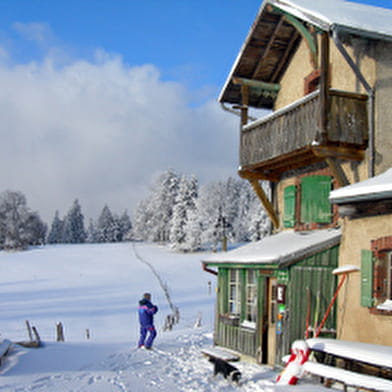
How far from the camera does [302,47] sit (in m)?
15.2

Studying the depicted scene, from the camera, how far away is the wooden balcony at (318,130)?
11.6 metres

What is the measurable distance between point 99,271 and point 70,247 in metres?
22.5

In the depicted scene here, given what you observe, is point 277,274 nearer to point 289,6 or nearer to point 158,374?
point 158,374

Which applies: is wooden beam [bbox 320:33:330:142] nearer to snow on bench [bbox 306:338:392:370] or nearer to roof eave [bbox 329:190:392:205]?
roof eave [bbox 329:190:392:205]

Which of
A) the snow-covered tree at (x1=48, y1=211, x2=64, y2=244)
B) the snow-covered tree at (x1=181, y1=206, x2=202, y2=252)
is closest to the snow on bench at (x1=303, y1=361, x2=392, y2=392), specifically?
the snow-covered tree at (x1=181, y1=206, x2=202, y2=252)

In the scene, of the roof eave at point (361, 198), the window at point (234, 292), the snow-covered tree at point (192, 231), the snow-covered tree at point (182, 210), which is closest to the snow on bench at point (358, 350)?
the roof eave at point (361, 198)

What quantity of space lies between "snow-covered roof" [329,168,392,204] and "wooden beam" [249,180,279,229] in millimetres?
5074

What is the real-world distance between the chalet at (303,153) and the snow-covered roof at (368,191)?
981mm

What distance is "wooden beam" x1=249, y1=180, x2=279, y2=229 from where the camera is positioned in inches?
613

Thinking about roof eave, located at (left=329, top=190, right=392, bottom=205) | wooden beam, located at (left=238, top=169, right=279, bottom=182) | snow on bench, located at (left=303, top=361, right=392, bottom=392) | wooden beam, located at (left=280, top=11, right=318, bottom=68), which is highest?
wooden beam, located at (left=280, top=11, right=318, bottom=68)

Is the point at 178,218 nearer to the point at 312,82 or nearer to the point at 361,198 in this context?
the point at 312,82

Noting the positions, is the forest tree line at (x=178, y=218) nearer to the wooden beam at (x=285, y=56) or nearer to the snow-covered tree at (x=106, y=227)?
the snow-covered tree at (x=106, y=227)

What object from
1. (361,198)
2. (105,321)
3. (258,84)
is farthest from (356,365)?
(105,321)

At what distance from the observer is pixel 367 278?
33.9 feet
